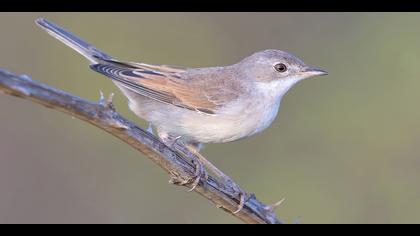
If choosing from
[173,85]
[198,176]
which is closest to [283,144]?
[173,85]

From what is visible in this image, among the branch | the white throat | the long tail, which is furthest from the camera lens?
the white throat

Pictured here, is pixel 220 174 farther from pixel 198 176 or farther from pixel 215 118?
pixel 198 176

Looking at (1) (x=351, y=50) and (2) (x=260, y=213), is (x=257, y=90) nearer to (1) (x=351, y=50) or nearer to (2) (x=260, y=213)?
(2) (x=260, y=213)

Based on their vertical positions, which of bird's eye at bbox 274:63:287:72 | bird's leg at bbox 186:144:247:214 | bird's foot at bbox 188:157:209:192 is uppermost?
bird's eye at bbox 274:63:287:72

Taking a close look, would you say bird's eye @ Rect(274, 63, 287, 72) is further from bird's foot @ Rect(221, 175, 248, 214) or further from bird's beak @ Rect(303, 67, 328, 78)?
bird's foot @ Rect(221, 175, 248, 214)

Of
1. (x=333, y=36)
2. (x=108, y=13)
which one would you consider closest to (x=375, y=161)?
(x=333, y=36)

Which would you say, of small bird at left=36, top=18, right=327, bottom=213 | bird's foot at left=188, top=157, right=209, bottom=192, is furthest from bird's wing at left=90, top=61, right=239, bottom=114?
bird's foot at left=188, top=157, right=209, bottom=192
